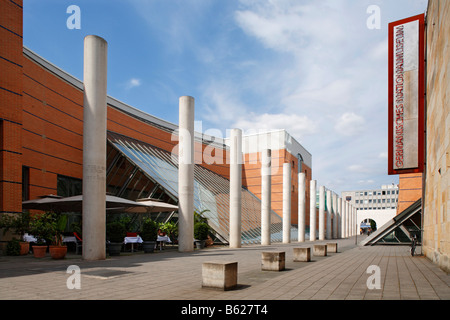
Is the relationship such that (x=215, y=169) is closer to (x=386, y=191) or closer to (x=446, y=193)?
(x=446, y=193)

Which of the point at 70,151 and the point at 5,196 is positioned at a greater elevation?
the point at 70,151

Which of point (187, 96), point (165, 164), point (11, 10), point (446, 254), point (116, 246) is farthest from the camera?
point (165, 164)

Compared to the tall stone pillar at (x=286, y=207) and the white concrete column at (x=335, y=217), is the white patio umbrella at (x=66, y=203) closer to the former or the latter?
the tall stone pillar at (x=286, y=207)

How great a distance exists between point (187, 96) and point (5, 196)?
10.4 meters

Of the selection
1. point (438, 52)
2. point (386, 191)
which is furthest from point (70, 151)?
point (386, 191)

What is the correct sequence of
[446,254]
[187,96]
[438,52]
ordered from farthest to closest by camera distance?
1. [187,96]
2. [438,52]
3. [446,254]

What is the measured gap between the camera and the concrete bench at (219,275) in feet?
26.0

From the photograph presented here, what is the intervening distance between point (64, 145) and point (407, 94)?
20.7m

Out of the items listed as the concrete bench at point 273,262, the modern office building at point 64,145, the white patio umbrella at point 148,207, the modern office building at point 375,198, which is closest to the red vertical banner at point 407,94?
the concrete bench at point 273,262

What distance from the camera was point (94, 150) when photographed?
14781 millimetres

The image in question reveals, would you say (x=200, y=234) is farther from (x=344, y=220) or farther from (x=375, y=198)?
(x=375, y=198)

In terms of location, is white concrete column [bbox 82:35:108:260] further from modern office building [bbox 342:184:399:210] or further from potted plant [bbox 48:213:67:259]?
modern office building [bbox 342:184:399:210]

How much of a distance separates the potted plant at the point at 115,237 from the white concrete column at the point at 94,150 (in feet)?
6.55

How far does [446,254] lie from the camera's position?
448 inches
